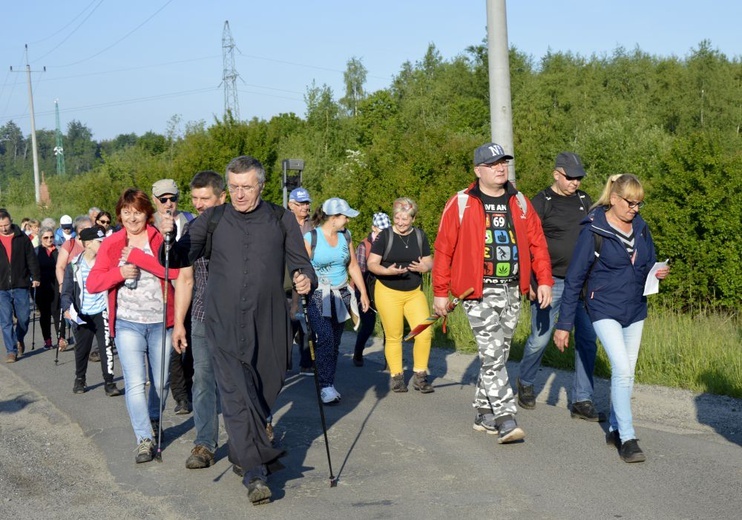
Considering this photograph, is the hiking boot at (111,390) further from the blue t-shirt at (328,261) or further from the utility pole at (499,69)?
the utility pole at (499,69)

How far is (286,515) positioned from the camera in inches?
224

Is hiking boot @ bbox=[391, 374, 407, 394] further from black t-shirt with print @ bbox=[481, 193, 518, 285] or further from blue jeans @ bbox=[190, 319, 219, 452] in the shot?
blue jeans @ bbox=[190, 319, 219, 452]

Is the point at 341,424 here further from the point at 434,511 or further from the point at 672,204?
the point at 672,204

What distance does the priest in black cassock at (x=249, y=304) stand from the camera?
595 centimetres

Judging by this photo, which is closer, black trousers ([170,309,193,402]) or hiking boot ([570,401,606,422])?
hiking boot ([570,401,606,422])

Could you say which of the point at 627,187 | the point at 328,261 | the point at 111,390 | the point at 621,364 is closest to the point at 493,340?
the point at 621,364

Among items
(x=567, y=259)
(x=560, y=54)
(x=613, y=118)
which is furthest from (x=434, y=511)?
(x=560, y=54)

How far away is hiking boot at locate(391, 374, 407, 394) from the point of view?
9.50 meters

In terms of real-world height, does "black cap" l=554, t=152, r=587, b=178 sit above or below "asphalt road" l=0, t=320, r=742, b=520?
above

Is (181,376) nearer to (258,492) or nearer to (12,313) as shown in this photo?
(258,492)

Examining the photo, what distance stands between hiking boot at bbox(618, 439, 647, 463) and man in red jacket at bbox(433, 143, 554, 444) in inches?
31.7

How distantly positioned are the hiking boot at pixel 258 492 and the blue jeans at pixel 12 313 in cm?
888

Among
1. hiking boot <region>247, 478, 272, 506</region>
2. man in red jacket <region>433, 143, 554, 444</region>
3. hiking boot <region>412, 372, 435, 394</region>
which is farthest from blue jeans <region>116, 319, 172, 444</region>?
hiking boot <region>412, 372, 435, 394</region>

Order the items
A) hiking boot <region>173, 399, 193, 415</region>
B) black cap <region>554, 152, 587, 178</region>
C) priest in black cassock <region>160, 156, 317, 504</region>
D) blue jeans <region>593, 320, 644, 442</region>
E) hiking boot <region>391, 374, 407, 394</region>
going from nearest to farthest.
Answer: priest in black cassock <region>160, 156, 317, 504</region>, blue jeans <region>593, 320, 644, 442</region>, black cap <region>554, 152, 587, 178</region>, hiking boot <region>173, 399, 193, 415</region>, hiking boot <region>391, 374, 407, 394</region>
